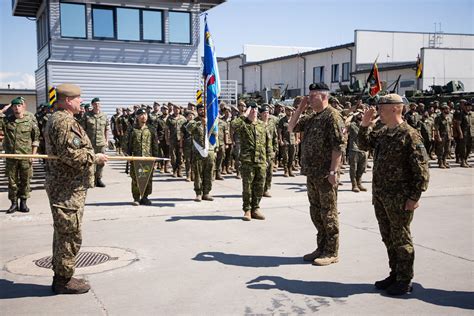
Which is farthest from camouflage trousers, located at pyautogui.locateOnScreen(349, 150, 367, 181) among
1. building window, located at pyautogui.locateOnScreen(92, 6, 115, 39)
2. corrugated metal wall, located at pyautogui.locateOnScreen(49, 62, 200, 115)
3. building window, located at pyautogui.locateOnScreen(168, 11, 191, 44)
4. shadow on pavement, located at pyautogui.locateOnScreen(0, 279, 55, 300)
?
building window, located at pyautogui.locateOnScreen(92, 6, 115, 39)

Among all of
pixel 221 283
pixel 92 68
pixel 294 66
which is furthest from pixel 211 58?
pixel 294 66

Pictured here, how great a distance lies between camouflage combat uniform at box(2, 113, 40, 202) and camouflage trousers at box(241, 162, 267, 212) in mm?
3969

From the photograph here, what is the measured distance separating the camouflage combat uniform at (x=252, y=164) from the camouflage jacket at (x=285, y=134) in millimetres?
6170

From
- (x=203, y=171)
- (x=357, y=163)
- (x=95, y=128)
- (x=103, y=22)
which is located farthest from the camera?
(x=103, y=22)

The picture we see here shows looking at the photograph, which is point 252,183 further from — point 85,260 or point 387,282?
point 387,282

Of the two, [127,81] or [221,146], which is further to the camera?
[127,81]

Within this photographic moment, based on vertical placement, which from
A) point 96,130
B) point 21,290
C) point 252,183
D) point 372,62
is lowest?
point 21,290

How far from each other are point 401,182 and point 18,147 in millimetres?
7142

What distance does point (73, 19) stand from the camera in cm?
2289

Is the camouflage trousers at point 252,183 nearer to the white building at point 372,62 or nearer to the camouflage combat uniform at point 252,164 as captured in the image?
the camouflage combat uniform at point 252,164

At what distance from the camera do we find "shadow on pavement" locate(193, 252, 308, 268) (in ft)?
19.2

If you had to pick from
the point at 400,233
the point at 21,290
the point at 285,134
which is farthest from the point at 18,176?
the point at 285,134

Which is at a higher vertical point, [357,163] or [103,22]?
[103,22]

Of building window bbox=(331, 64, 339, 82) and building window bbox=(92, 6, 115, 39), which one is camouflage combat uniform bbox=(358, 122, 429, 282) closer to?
building window bbox=(92, 6, 115, 39)
